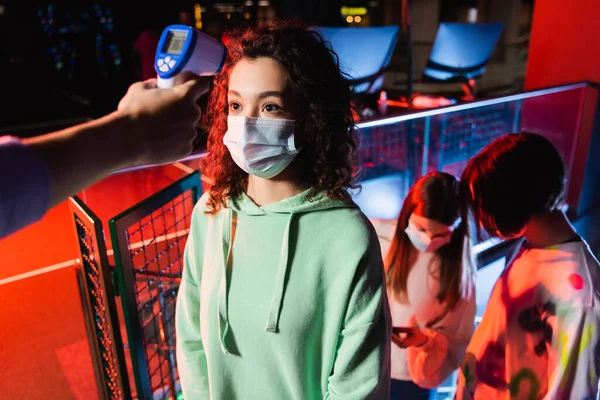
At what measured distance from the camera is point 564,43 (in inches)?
147

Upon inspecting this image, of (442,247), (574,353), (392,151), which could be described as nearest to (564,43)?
(392,151)

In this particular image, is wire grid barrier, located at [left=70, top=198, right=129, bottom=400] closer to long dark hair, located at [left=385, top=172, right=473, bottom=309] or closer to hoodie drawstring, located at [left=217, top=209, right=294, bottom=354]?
hoodie drawstring, located at [left=217, top=209, right=294, bottom=354]

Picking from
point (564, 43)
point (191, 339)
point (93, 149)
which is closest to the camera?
point (93, 149)

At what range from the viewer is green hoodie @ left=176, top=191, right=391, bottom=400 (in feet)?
3.31

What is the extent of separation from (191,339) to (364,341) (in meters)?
0.47

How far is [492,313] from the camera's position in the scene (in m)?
1.53

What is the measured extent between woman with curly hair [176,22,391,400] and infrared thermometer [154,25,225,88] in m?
0.16

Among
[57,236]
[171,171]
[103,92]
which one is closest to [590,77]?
[171,171]

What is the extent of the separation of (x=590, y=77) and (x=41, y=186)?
13.3 ft

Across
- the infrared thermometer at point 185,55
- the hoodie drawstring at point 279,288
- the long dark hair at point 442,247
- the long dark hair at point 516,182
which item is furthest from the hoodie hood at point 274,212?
the long dark hair at point 442,247

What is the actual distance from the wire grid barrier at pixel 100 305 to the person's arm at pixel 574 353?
1.18m

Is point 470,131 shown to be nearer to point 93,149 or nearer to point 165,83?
point 165,83

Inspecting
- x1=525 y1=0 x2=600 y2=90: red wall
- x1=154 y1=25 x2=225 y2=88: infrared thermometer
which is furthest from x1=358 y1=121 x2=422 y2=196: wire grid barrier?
x1=154 y1=25 x2=225 y2=88: infrared thermometer

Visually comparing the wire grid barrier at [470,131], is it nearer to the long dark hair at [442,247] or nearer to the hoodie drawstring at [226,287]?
the long dark hair at [442,247]
